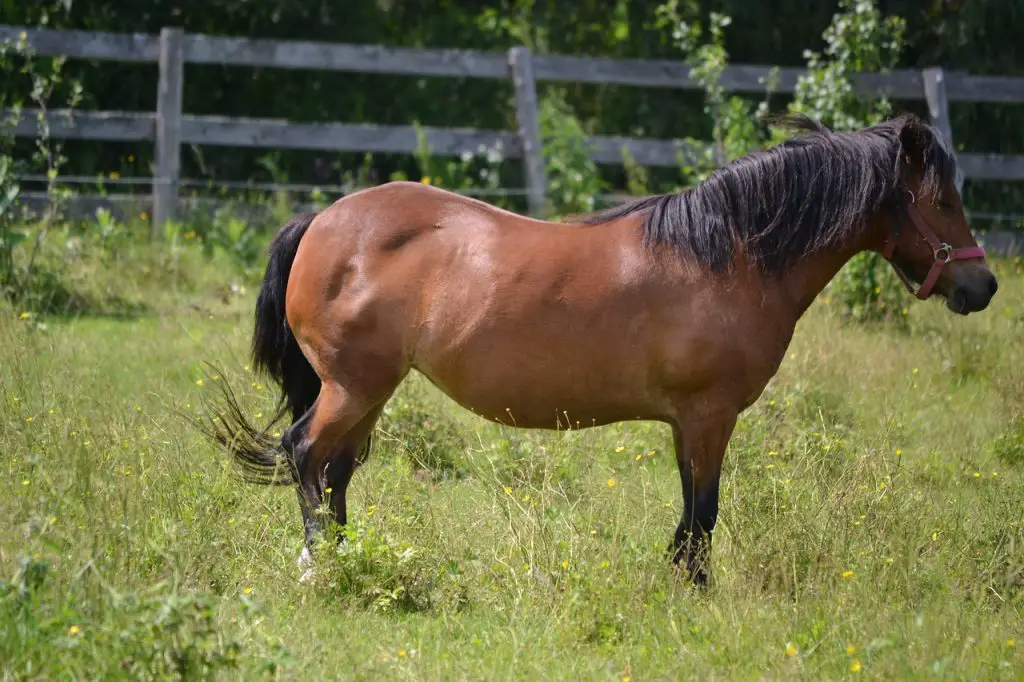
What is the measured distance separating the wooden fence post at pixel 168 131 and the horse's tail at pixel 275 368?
17.8ft

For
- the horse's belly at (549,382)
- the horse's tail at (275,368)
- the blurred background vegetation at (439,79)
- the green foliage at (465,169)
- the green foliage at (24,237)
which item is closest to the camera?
the horse's belly at (549,382)

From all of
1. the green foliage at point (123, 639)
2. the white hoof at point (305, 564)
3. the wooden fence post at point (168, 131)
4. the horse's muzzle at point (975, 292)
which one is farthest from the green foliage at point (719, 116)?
the green foliage at point (123, 639)

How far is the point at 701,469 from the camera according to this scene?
15.9ft

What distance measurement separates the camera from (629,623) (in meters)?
4.32

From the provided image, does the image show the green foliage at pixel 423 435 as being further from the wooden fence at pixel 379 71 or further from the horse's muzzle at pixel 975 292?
the wooden fence at pixel 379 71

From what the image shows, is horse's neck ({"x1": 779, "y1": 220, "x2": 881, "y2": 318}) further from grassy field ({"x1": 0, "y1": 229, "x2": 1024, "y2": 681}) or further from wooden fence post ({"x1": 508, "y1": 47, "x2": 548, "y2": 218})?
wooden fence post ({"x1": 508, "y1": 47, "x2": 548, "y2": 218})

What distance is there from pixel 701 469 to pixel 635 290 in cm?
75

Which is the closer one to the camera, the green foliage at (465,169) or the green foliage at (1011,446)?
the green foliage at (1011,446)

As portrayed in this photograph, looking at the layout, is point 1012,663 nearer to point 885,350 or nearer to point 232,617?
point 232,617

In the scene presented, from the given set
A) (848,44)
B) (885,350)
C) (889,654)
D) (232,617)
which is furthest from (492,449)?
(848,44)

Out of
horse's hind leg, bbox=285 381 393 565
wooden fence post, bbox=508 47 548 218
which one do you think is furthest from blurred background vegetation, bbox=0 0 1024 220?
horse's hind leg, bbox=285 381 393 565

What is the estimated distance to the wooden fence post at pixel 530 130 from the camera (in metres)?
11.6

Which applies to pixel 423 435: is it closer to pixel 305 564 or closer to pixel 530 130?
pixel 305 564

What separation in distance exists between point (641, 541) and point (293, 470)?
4.98 ft
